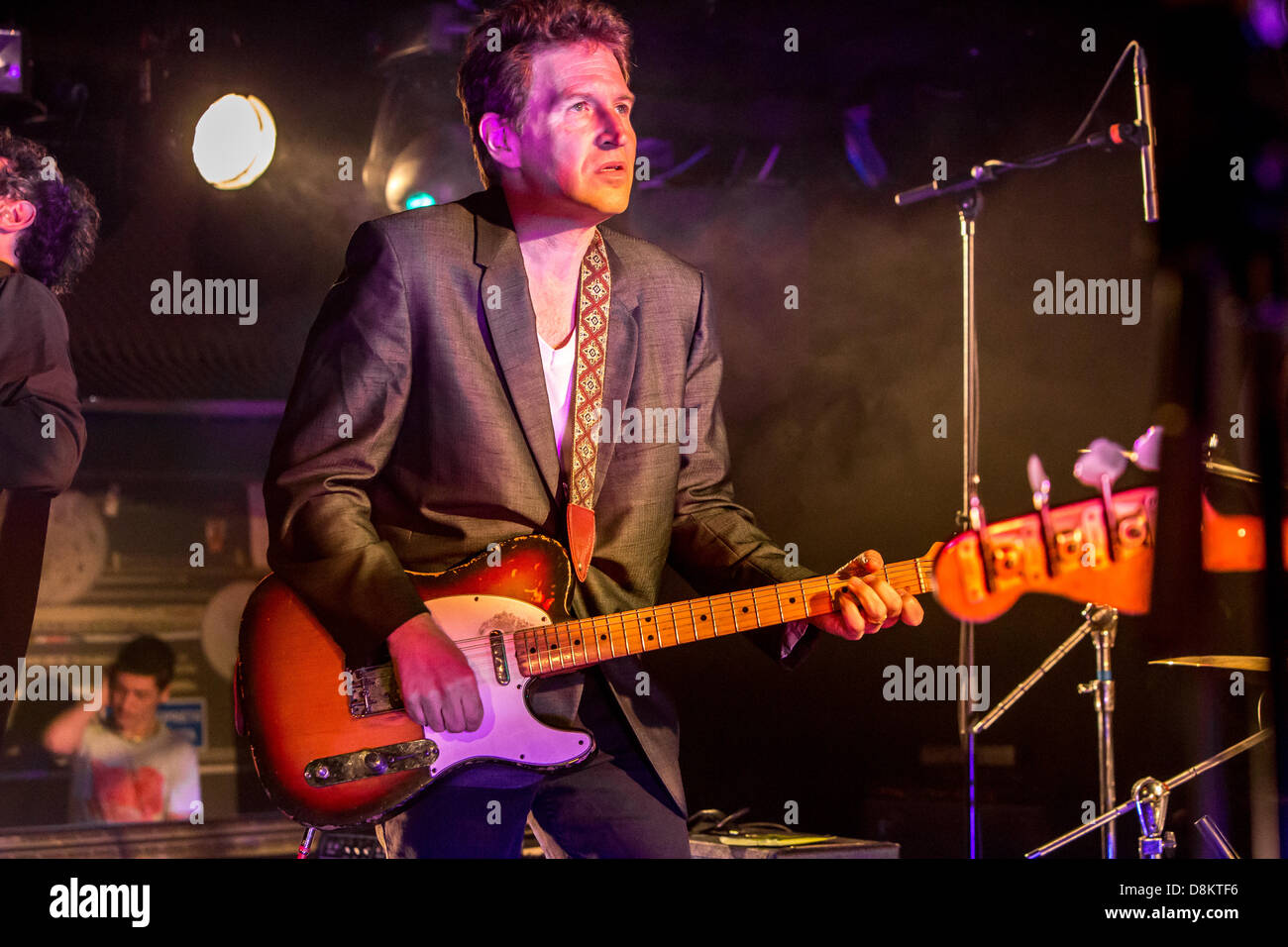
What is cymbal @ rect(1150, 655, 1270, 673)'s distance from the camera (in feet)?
10.3

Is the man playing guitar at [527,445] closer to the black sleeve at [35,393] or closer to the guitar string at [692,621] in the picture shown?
the guitar string at [692,621]

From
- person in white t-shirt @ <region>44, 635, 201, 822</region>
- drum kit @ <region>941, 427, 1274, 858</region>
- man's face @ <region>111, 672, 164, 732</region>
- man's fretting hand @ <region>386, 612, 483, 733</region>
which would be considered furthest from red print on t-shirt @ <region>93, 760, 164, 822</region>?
drum kit @ <region>941, 427, 1274, 858</region>

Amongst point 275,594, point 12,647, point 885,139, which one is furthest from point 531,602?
point 885,139

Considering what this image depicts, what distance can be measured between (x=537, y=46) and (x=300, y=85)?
1.12 metres

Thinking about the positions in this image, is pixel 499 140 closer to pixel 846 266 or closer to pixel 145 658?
pixel 846 266

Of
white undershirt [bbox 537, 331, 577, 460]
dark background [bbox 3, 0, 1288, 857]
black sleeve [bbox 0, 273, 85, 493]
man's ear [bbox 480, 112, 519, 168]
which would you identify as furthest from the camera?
dark background [bbox 3, 0, 1288, 857]

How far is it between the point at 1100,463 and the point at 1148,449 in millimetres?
129

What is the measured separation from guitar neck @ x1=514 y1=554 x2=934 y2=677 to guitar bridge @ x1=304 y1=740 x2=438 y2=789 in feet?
0.85

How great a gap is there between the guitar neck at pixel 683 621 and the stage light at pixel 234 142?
186 centimetres

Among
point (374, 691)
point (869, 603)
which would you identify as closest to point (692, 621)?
point (869, 603)

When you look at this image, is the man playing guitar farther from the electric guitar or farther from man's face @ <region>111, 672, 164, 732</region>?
man's face @ <region>111, 672, 164, 732</region>

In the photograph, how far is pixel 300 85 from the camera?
3676mm

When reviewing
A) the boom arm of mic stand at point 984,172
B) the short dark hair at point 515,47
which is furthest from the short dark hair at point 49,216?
the boom arm of mic stand at point 984,172

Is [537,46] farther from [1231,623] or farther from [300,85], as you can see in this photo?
[1231,623]
